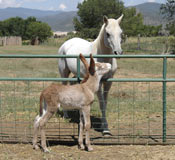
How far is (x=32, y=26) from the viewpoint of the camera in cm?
6738

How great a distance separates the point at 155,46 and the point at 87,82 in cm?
2289

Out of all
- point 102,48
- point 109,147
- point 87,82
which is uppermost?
point 102,48

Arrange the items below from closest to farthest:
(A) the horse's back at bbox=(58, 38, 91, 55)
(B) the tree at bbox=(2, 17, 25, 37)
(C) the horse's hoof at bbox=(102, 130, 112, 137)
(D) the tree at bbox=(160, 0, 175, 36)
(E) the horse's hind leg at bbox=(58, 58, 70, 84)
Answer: (C) the horse's hoof at bbox=(102, 130, 112, 137)
(A) the horse's back at bbox=(58, 38, 91, 55)
(E) the horse's hind leg at bbox=(58, 58, 70, 84)
(D) the tree at bbox=(160, 0, 175, 36)
(B) the tree at bbox=(2, 17, 25, 37)

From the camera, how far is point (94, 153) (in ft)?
15.8

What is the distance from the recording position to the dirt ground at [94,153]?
15.2ft

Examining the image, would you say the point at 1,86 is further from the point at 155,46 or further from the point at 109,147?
the point at 155,46

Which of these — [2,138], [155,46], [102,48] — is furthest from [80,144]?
[155,46]

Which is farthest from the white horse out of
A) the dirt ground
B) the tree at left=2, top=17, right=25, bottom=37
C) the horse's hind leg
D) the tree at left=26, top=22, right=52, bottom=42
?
the tree at left=2, top=17, right=25, bottom=37

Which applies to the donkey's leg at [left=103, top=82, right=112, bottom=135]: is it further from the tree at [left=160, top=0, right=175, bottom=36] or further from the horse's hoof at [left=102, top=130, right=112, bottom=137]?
the tree at [left=160, top=0, right=175, bottom=36]

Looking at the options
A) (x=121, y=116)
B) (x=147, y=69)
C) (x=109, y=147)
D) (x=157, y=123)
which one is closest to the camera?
(x=109, y=147)

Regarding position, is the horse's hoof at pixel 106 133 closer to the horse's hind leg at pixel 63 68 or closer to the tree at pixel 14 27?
the horse's hind leg at pixel 63 68

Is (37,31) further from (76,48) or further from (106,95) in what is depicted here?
(106,95)

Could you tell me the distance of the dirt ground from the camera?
4625 mm

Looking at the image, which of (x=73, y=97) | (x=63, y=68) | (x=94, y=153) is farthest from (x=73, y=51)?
(x=94, y=153)
